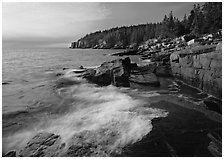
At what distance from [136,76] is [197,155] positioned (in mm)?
8697

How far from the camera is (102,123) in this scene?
20.4 feet

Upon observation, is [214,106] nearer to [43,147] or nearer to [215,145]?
[215,145]

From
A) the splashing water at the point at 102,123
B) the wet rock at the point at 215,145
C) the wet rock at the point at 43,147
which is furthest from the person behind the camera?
the splashing water at the point at 102,123

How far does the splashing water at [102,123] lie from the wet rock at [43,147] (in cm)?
26

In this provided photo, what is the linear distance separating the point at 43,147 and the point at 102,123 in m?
2.19

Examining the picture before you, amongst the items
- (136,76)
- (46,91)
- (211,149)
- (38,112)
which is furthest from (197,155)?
(46,91)

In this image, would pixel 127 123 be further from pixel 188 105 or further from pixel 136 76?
pixel 136 76

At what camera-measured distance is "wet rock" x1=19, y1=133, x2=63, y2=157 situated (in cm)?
466

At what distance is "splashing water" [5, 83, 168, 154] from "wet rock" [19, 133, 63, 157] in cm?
26

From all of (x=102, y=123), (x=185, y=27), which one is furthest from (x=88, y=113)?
(x=185, y=27)

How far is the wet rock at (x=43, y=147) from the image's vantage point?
4656 mm

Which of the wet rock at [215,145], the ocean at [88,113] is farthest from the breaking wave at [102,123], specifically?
the wet rock at [215,145]

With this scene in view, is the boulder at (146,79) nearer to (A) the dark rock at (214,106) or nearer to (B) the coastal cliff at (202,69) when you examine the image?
(B) the coastal cliff at (202,69)

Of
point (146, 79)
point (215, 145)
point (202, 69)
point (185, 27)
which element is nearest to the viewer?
point (215, 145)
